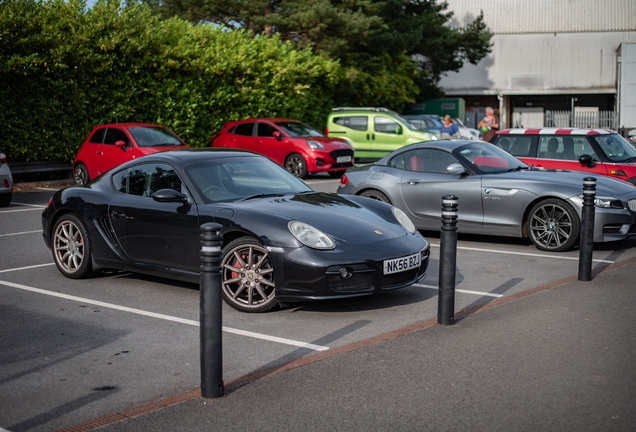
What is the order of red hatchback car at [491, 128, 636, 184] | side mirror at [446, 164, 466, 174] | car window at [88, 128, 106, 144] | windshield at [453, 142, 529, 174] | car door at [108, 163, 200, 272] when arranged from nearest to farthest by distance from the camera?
car door at [108, 163, 200, 272] < side mirror at [446, 164, 466, 174] < windshield at [453, 142, 529, 174] < red hatchback car at [491, 128, 636, 184] < car window at [88, 128, 106, 144]

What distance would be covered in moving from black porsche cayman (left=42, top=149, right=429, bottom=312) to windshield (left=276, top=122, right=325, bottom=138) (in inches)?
501

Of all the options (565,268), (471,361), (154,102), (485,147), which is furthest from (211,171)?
(154,102)

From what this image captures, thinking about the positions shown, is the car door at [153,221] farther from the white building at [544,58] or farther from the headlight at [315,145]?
the white building at [544,58]

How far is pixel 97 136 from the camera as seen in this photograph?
17.2 meters

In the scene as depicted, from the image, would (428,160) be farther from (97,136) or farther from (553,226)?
(97,136)

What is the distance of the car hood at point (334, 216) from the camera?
5930 millimetres

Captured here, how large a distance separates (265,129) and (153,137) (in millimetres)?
4134

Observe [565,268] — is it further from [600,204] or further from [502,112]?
[502,112]

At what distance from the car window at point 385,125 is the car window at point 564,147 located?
11.8m

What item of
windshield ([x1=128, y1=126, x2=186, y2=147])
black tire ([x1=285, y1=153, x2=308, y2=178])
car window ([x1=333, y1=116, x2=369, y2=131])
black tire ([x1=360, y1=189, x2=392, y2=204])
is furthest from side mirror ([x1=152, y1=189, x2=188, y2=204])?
car window ([x1=333, y1=116, x2=369, y2=131])

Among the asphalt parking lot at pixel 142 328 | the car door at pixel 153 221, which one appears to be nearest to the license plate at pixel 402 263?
the asphalt parking lot at pixel 142 328

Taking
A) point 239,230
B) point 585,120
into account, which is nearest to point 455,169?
point 239,230

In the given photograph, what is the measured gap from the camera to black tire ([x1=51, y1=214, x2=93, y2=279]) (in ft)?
23.4

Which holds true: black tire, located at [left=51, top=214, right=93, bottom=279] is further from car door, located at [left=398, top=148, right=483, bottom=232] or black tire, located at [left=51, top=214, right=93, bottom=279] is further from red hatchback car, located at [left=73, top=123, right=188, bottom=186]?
red hatchback car, located at [left=73, top=123, right=188, bottom=186]
